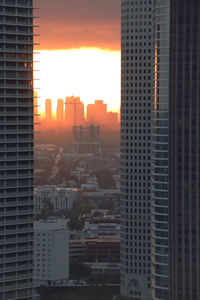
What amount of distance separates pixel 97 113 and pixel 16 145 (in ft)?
184

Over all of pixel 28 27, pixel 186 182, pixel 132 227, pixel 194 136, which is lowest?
pixel 132 227

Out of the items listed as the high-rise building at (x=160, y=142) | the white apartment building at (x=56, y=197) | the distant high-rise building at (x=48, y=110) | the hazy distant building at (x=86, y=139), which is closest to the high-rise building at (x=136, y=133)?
the high-rise building at (x=160, y=142)

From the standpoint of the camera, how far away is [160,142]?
27.8 metres

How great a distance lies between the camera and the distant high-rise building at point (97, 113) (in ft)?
256

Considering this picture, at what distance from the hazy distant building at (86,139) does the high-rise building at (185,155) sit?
65.6 meters

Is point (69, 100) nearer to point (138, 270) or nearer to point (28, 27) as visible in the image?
point (138, 270)

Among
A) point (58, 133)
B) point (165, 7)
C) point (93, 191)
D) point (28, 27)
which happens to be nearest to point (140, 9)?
point (165, 7)

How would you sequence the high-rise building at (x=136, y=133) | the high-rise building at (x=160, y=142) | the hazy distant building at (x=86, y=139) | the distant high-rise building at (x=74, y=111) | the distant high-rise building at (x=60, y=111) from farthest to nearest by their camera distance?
the hazy distant building at (x=86, y=139), the distant high-rise building at (x=74, y=111), the distant high-rise building at (x=60, y=111), the high-rise building at (x=136, y=133), the high-rise building at (x=160, y=142)

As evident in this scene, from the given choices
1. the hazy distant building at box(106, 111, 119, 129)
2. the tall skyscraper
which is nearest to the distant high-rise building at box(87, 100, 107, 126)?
the hazy distant building at box(106, 111, 119, 129)

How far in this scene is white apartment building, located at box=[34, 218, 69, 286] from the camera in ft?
130

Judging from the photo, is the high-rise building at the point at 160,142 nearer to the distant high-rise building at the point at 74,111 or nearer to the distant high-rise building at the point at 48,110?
the distant high-rise building at the point at 48,110

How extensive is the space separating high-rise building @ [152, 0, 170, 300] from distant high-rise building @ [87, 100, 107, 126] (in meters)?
49.2

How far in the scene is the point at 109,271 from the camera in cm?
4178

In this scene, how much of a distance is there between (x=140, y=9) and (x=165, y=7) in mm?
10198
